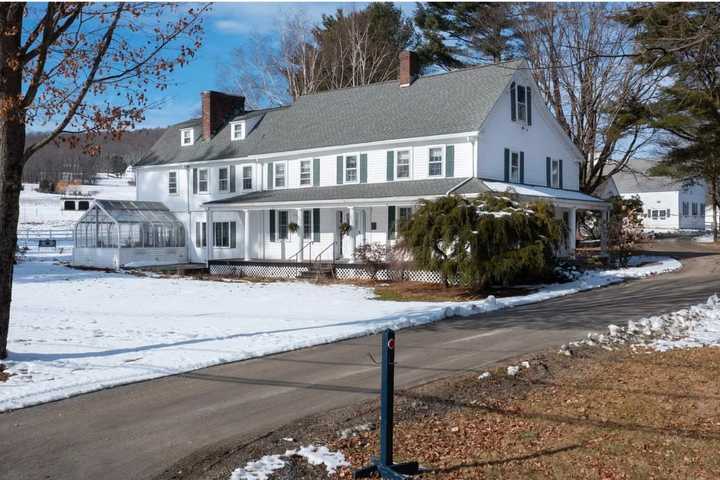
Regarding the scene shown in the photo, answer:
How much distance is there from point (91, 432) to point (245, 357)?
3731 mm

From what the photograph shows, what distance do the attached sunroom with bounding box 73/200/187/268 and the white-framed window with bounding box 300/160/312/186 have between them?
9106 millimetres

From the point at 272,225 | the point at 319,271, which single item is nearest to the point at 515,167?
the point at 319,271

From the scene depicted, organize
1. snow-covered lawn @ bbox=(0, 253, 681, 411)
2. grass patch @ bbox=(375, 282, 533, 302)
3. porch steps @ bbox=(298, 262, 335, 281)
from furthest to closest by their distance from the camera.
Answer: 1. porch steps @ bbox=(298, 262, 335, 281)
2. grass patch @ bbox=(375, 282, 533, 302)
3. snow-covered lawn @ bbox=(0, 253, 681, 411)

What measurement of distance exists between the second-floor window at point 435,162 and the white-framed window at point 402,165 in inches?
41.0

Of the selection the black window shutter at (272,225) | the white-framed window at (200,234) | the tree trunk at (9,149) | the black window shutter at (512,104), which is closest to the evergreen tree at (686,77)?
the black window shutter at (512,104)

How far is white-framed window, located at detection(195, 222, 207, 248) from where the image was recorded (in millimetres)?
35000

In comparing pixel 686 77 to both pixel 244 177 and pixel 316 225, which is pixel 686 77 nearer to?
pixel 316 225

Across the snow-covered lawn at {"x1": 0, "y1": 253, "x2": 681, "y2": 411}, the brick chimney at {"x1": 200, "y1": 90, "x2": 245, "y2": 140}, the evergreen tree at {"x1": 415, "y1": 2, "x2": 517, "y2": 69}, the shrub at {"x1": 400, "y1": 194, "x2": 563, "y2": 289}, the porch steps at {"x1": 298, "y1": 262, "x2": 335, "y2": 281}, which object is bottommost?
the snow-covered lawn at {"x1": 0, "y1": 253, "x2": 681, "y2": 411}

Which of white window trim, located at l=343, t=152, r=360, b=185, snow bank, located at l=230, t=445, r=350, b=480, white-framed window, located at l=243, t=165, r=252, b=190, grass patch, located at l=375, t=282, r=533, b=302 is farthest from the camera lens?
white-framed window, located at l=243, t=165, r=252, b=190

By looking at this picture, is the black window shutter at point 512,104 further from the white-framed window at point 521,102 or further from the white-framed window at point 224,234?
the white-framed window at point 224,234

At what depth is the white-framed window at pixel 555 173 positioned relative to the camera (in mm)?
29859

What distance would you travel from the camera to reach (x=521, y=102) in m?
27.4

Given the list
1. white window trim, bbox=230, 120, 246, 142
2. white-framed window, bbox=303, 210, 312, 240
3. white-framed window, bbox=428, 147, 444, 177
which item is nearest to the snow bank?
white-framed window, bbox=428, 147, 444, 177

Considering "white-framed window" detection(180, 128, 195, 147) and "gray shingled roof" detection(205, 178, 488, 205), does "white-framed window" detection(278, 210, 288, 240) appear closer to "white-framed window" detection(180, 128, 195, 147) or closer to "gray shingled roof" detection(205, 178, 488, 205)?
"gray shingled roof" detection(205, 178, 488, 205)
